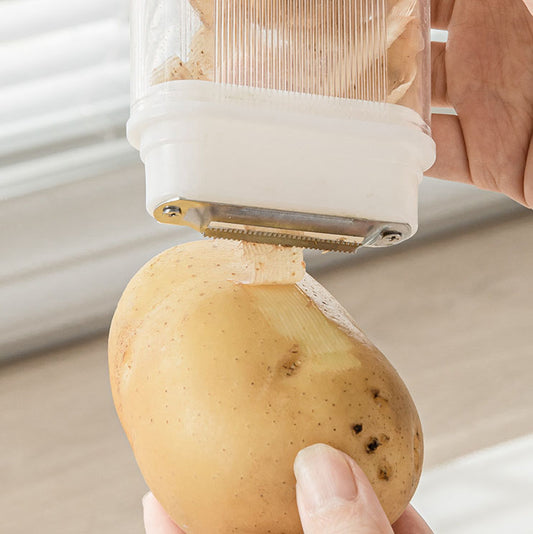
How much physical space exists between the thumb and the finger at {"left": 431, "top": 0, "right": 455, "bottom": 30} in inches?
19.5

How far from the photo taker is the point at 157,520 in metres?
0.65

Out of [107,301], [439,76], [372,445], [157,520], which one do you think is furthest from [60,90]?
[372,445]

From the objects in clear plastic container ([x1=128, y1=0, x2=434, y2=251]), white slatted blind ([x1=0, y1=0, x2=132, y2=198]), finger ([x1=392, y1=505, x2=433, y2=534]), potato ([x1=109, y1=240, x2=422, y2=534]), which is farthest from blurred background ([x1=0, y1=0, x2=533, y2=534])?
clear plastic container ([x1=128, y1=0, x2=434, y2=251])

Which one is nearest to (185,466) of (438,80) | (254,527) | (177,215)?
(254,527)

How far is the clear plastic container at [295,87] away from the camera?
1.37ft

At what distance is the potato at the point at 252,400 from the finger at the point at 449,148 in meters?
0.29

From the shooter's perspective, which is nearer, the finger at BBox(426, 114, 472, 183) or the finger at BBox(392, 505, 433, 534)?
the finger at BBox(392, 505, 433, 534)

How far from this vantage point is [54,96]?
1041 millimetres

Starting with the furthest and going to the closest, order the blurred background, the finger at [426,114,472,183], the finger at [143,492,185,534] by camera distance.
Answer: the blurred background
the finger at [426,114,472,183]
the finger at [143,492,185,534]

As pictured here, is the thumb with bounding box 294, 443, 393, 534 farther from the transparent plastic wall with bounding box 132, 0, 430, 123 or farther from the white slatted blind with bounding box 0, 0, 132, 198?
the white slatted blind with bounding box 0, 0, 132, 198

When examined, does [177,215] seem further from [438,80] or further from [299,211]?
[438,80]

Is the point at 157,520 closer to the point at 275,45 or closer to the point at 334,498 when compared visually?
the point at 334,498

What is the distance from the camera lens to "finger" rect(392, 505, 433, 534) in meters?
0.67

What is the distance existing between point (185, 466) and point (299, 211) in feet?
0.64
